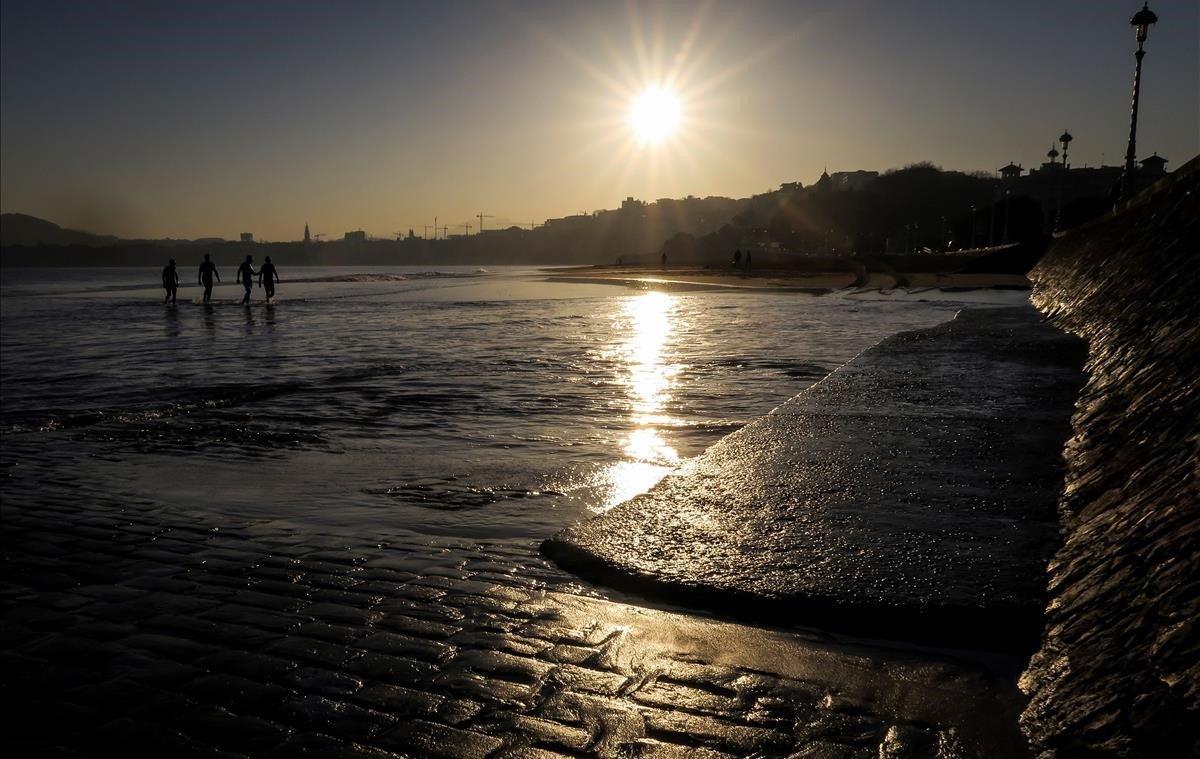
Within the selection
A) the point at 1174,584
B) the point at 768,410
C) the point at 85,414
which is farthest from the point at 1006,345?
the point at 85,414

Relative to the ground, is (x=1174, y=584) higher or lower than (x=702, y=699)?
higher

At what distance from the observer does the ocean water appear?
6203mm

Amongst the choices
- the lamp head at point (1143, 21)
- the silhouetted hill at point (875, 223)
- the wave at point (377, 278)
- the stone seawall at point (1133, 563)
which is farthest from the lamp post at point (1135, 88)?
the silhouetted hill at point (875, 223)

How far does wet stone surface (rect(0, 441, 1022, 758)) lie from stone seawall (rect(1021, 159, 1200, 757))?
278mm

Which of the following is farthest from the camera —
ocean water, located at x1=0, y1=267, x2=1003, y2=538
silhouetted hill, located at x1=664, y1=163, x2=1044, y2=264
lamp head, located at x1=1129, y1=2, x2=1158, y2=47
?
silhouetted hill, located at x1=664, y1=163, x2=1044, y2=264

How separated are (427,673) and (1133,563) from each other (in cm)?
286

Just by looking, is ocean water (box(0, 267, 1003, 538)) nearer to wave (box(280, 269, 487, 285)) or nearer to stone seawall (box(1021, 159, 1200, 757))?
stone seawall (box(1021, 159, 1200, 757))

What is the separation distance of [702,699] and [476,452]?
16.1ft

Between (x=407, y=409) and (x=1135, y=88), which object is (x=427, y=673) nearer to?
(x=407, y=409)

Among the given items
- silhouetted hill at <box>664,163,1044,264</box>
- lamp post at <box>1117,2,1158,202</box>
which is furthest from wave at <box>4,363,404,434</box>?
silhouetted hill at <box>664,163,1044,264</box>

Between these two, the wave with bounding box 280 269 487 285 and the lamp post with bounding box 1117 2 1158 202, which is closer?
the lamp post with bounding box 1117 2 1158 202

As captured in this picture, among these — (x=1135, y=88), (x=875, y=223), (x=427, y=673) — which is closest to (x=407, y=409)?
(x=427, y=673)

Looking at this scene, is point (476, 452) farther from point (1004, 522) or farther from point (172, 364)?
point (172, 364)

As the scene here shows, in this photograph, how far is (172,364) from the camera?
1529cm
